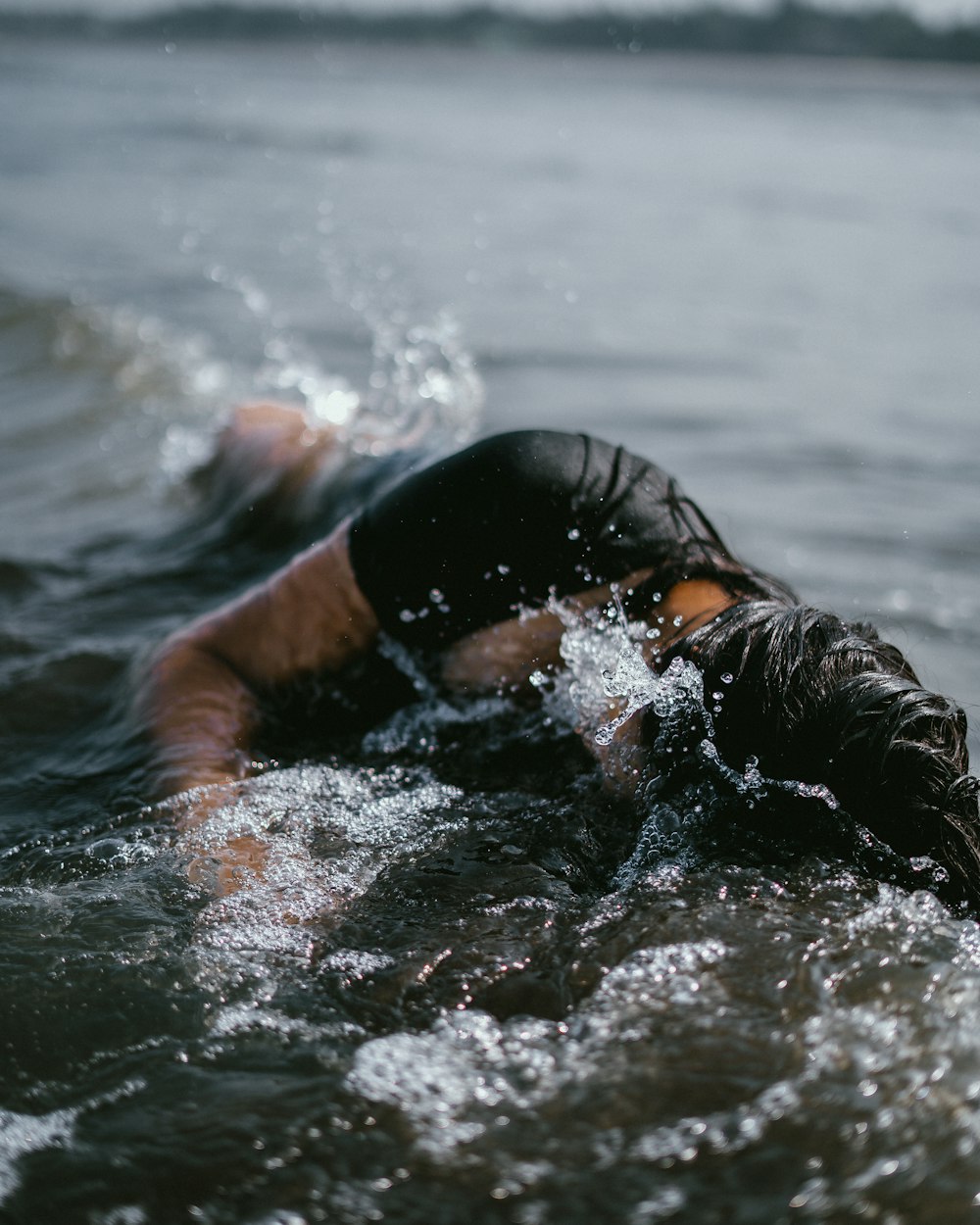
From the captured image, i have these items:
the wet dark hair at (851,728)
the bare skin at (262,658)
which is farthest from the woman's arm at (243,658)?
the wet dark hair at (851,728)

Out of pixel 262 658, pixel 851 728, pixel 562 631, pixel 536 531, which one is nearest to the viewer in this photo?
pixel 851 728

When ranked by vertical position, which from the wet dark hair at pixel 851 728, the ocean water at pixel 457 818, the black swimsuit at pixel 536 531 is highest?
the black swimsuit at pixel 536 531

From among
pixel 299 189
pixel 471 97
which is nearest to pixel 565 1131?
pixel 299 189

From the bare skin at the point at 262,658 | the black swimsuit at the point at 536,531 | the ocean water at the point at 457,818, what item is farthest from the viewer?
the bare skin at the point at 262,658

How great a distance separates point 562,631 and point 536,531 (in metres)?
0.19

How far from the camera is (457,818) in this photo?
84.7 inches

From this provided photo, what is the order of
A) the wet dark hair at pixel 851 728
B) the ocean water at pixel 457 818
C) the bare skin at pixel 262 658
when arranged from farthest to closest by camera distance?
1. the bare skin at pixel 262 658
2. the wet dark hair at pixel 851 728
3. the ocean water at pixel 457 818

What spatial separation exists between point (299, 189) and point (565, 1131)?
993cm

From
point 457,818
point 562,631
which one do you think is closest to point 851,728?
point 562,631

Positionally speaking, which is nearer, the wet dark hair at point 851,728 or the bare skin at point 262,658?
the wet dark hair at point 851,728

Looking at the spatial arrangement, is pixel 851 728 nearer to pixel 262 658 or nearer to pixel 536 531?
pixel 536 531

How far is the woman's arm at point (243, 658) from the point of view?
89.4 inches

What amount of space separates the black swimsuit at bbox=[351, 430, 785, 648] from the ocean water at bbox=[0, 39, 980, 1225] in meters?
0.26

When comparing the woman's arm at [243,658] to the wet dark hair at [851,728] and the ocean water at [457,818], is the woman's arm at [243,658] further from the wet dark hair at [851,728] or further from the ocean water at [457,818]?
the wet dark hair at [851,728]
